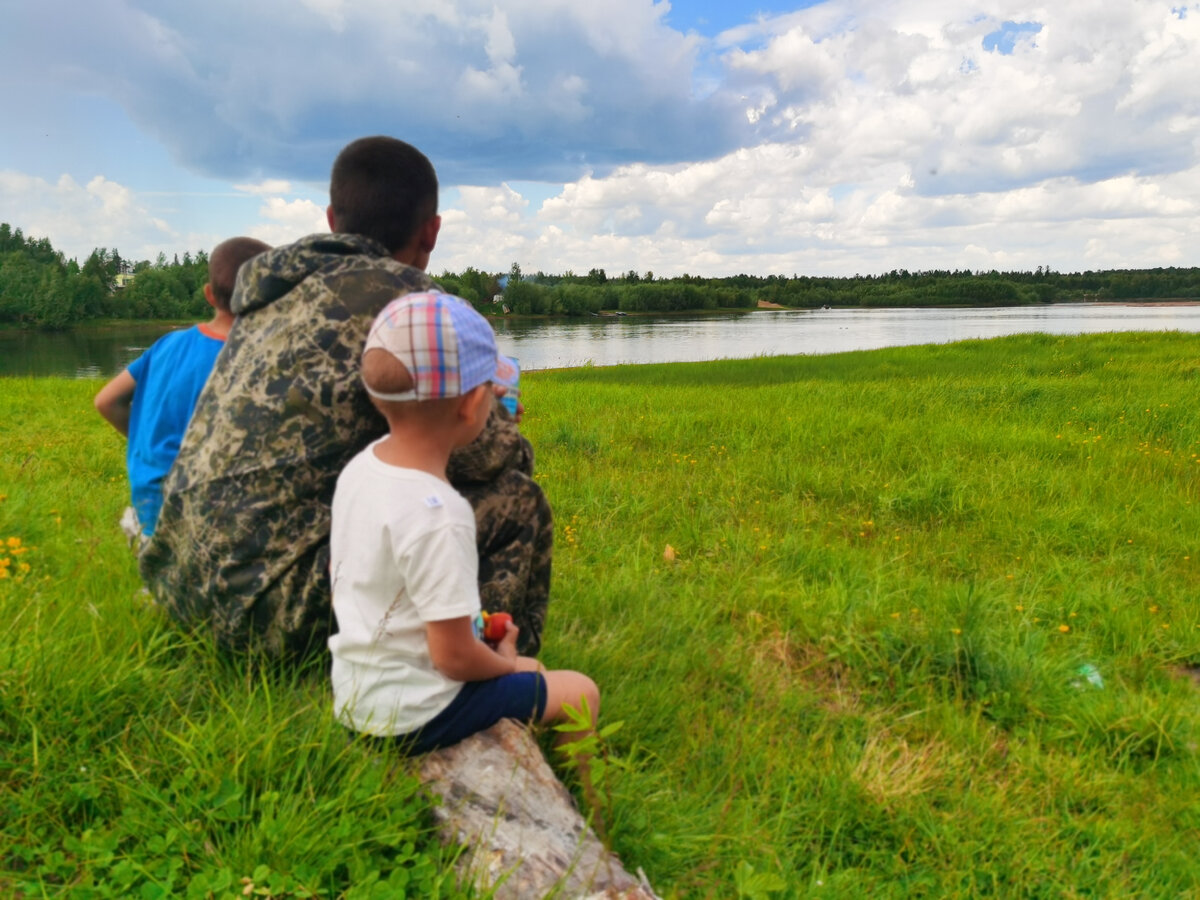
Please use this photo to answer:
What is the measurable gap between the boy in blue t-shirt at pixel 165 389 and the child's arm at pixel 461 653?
161 centimetres

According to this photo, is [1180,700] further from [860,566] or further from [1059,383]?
[1059,383]

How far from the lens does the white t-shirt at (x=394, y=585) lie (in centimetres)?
166

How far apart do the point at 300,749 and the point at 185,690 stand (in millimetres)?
508

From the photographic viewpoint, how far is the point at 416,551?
5.42 feet

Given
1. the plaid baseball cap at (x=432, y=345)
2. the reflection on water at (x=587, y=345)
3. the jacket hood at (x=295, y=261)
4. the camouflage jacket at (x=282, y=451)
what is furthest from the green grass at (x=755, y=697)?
the reflection on water at (x=587, y=345)

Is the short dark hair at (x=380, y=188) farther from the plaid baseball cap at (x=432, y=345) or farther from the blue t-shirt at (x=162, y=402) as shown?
the blue t-shirt at (x=162, y=402)

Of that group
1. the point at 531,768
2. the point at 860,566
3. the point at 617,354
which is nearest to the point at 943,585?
the point at 860,566

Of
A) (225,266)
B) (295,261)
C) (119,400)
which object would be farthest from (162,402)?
(295,261)

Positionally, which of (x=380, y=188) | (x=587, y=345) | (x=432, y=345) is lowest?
(x=587, y=345)

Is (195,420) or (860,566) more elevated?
(195,420)

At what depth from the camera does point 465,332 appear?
1745mm

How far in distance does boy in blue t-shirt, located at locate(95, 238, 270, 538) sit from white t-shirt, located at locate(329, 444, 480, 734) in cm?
133

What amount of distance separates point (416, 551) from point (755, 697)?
1.84 metres

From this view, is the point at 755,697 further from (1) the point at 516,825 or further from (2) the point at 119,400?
(2) the point at 119,400
